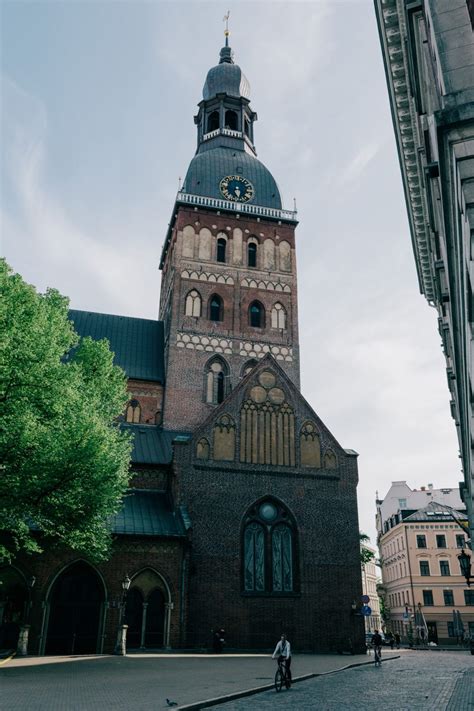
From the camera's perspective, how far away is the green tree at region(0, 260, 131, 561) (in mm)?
16562

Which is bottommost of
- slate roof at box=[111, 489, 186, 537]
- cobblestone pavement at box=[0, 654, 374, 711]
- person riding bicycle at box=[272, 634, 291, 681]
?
cobblestone pavement at box=[0, 654, 374, 711]

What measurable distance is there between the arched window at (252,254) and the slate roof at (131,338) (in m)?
7.80

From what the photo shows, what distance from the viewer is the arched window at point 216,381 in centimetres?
3744

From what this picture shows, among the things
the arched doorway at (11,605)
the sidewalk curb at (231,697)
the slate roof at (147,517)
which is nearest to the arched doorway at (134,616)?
the slate roof at (147,517)

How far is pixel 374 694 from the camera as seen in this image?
45.8ft

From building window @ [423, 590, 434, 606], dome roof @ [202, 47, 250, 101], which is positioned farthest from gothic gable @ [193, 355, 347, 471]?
building window @ [423, 590, 434, 606]

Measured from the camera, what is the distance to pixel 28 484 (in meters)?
16.8

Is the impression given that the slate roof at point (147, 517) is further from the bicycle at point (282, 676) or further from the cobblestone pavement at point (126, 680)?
the bicycle at point (282, 676)

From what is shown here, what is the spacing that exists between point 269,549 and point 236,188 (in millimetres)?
26176

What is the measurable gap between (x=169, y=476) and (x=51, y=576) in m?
8.19

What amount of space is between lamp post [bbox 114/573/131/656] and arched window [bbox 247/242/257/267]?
23.5m

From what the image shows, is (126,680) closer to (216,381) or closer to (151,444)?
(151,444)

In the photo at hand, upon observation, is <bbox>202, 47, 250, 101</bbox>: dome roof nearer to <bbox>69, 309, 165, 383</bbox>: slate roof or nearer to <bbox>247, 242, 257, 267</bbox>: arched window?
<bbox>247, 242, 257, 267</bbox>: arched window

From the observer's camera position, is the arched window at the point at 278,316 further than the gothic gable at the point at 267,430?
Yes
